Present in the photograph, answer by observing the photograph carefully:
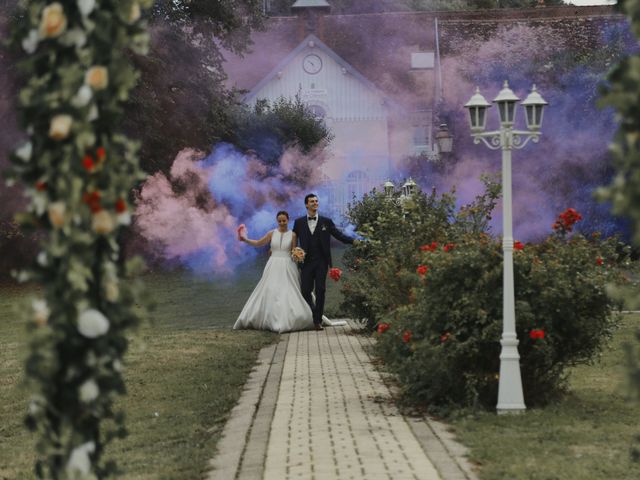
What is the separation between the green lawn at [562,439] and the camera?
7938 mm

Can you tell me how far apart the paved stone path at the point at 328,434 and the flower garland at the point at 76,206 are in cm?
317

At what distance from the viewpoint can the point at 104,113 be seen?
466 cm

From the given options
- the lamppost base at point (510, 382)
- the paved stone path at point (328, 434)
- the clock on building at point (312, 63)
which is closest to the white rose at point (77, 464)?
the paved stone path at point (328, 434)

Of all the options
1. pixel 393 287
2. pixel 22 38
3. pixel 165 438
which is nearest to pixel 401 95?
pixel 393 287

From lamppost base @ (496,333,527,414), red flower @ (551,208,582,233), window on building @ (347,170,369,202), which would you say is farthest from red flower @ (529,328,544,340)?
window on building @ (347,170,369,202)

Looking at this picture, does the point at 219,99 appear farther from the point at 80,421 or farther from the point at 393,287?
the point at 80,421

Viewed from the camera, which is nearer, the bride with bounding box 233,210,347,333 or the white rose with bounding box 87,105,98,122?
the white rose with bounding box 87,105,98,122

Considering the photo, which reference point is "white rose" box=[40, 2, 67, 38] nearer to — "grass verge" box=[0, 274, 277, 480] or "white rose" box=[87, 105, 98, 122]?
"white rose" box=[87, 105, 98, 122]

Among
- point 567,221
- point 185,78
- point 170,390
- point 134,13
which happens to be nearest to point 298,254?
point 170,390

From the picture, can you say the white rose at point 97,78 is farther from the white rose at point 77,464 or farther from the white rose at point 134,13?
the white rose at point 77,464

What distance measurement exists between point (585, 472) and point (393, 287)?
6.20m

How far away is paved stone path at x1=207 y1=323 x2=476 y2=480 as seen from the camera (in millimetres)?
7938

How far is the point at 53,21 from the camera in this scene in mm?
4559

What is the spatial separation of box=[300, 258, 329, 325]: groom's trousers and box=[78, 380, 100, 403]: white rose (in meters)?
15.3
